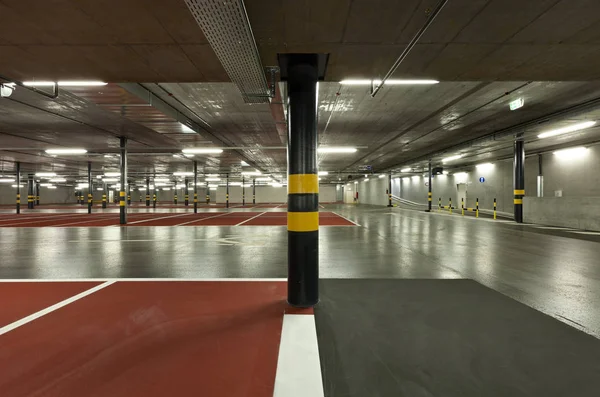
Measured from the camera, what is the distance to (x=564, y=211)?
11.5 m

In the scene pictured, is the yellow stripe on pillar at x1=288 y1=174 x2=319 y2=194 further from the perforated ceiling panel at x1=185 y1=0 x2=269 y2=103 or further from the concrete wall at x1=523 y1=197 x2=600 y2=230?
the concrete wall at x1=523 y1=197 x2=600 y2=230

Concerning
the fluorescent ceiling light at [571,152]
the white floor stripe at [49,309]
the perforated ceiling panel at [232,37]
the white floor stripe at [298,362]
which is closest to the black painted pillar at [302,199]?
the white floor stripe at [298,362]

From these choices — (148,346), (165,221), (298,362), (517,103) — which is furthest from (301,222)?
(165,221)

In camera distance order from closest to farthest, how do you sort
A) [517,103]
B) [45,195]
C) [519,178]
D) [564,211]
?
[517,103]
[564,211]
[519,178]
[45,195]

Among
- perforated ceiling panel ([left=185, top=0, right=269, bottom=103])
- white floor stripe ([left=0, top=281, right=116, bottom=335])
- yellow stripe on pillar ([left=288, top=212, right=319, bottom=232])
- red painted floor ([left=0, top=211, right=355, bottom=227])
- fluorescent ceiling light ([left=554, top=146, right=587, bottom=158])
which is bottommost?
red painted floor ([left=0, top=211, right=355, bottom=227])

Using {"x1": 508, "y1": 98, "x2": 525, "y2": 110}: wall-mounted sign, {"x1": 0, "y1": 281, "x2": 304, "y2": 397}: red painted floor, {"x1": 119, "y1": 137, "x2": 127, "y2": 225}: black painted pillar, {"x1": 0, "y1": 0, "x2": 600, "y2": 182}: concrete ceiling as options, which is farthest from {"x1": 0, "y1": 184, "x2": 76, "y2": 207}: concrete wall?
{"x1": 508, "y1": 98, "x2": 525, "y2": 110}: wall-mounted sign

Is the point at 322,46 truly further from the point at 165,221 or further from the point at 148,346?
the point at 165,221

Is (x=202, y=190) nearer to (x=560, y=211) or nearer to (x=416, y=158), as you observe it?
(x=416, y=158)

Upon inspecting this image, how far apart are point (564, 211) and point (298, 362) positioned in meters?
14.5

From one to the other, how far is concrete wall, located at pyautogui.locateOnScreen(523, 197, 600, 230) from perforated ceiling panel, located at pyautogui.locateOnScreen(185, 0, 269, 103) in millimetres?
13381

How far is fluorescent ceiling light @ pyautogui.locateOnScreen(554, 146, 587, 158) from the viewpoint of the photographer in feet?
46.2

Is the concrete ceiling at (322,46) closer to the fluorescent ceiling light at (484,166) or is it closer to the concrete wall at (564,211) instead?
the concrete wall at (564,211)

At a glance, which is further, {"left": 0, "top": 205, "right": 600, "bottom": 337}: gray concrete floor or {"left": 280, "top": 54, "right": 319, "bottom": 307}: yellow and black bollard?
{"left": 0, "top": 205, "right": 600, "bottom": 337}: gray concrete floor

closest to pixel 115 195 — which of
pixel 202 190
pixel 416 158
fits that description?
pixel 202 190
